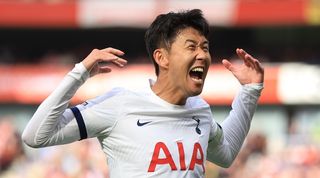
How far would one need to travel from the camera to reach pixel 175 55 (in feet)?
16.3

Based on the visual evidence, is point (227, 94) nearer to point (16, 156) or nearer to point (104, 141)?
point (16, 156)

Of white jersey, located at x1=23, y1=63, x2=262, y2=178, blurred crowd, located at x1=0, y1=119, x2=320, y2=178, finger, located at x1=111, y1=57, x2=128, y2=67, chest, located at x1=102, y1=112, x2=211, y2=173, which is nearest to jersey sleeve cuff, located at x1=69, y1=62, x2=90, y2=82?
white jersey, located at x1=23, y1=63, x2=262, y2=178

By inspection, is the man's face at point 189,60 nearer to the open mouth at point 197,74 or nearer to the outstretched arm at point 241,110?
the open mouth at point 197,74

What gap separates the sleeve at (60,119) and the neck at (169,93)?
451mm

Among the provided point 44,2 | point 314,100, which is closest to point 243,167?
point 314,100

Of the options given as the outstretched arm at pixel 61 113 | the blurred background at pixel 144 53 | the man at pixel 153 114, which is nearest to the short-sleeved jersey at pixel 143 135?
the man at pixel 153 114

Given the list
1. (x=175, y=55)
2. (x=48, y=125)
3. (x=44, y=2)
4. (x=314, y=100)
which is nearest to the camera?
(x=48, y=125)

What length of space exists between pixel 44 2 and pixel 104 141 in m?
14.7

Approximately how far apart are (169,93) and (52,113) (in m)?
0.69

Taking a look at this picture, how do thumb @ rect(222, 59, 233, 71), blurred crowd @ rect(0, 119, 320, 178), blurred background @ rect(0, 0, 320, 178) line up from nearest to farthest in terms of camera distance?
thumb @ rect(222, 59, 233, 71) → blurred crowd @ rect(0, 119, 320, 178) → blurred background @ rect(0, 0, 320, 178)

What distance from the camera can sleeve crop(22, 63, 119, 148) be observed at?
4.66 meters

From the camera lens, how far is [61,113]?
15.4 feet

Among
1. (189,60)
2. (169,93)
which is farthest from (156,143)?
(189,60)

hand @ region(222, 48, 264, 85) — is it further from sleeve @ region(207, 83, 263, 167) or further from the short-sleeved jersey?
the short-sleeved jersey
